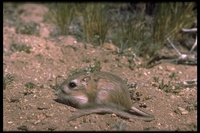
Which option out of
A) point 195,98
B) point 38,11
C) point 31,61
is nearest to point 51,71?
point 31,61

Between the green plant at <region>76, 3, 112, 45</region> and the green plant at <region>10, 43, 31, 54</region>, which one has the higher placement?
the green plant at <region>76, 3, 112, 45</region>

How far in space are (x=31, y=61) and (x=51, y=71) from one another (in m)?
0.40

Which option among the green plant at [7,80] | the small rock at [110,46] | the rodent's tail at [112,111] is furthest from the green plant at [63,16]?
the rodent's tail at [112,111]

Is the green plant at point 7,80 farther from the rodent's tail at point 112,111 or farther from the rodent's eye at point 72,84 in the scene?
the rodent's tail at point 112,111

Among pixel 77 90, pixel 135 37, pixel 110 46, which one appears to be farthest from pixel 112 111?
pixel 135 37

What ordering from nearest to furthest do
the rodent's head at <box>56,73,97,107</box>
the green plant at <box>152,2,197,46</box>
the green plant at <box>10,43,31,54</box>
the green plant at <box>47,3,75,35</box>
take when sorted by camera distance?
the rodent's head at <box>56,73,97,107</box> < the green plant at <box>10,43,31,54</box> < the green plant at <box>152,2,197,46</box> < the green plant at <box>47,3,75,35</box>

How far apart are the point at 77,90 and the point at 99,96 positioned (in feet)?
0.83

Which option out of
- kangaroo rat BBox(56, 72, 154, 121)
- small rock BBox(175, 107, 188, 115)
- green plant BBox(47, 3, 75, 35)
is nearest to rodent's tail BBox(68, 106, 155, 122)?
kangaroo rat BBox(56, 72, 154, 121)

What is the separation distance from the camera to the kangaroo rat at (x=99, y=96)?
378 centimetres

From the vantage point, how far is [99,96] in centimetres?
384

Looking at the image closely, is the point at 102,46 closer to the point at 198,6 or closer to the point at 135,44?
the point at 135,44

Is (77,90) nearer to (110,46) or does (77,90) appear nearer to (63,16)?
(110,46)

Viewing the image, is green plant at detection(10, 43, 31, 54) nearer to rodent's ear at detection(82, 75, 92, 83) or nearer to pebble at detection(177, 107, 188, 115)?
rodent's ear at detection(82, 75, 92, 83)

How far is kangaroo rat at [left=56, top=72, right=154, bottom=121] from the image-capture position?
3.78m
